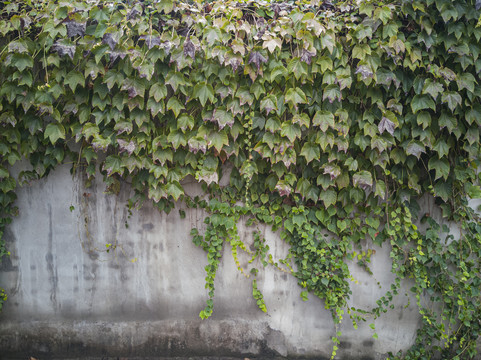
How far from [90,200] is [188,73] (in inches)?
52.8

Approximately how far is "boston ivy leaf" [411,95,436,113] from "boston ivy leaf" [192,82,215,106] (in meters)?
1.47

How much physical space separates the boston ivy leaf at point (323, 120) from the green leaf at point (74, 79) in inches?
68.5

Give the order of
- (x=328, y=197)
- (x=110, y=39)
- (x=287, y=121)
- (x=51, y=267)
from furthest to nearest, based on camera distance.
Result: (x=51, y=267) < (x=328, y=197) < (x=287, y=121) < (x=110, y=39)

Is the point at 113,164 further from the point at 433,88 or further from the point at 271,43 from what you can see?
the point at 433,88

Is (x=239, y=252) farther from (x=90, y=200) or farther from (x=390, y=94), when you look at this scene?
(x=390, y=94)

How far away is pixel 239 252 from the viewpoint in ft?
9.61

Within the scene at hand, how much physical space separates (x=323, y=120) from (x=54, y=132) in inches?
79.1

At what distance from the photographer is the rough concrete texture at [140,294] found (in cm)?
292

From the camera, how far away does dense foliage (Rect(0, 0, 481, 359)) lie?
248cm

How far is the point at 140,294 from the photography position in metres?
2.97

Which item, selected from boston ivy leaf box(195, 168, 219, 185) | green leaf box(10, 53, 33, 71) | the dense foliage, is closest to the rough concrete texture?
the dense foliage

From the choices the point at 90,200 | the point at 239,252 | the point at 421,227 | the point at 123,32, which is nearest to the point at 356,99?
the point at 421,227

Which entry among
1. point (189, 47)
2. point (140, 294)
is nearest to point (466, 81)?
point (189, 47)

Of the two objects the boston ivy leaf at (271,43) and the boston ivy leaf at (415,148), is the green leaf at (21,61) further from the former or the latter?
the boston ivy leaf at (415,148)
